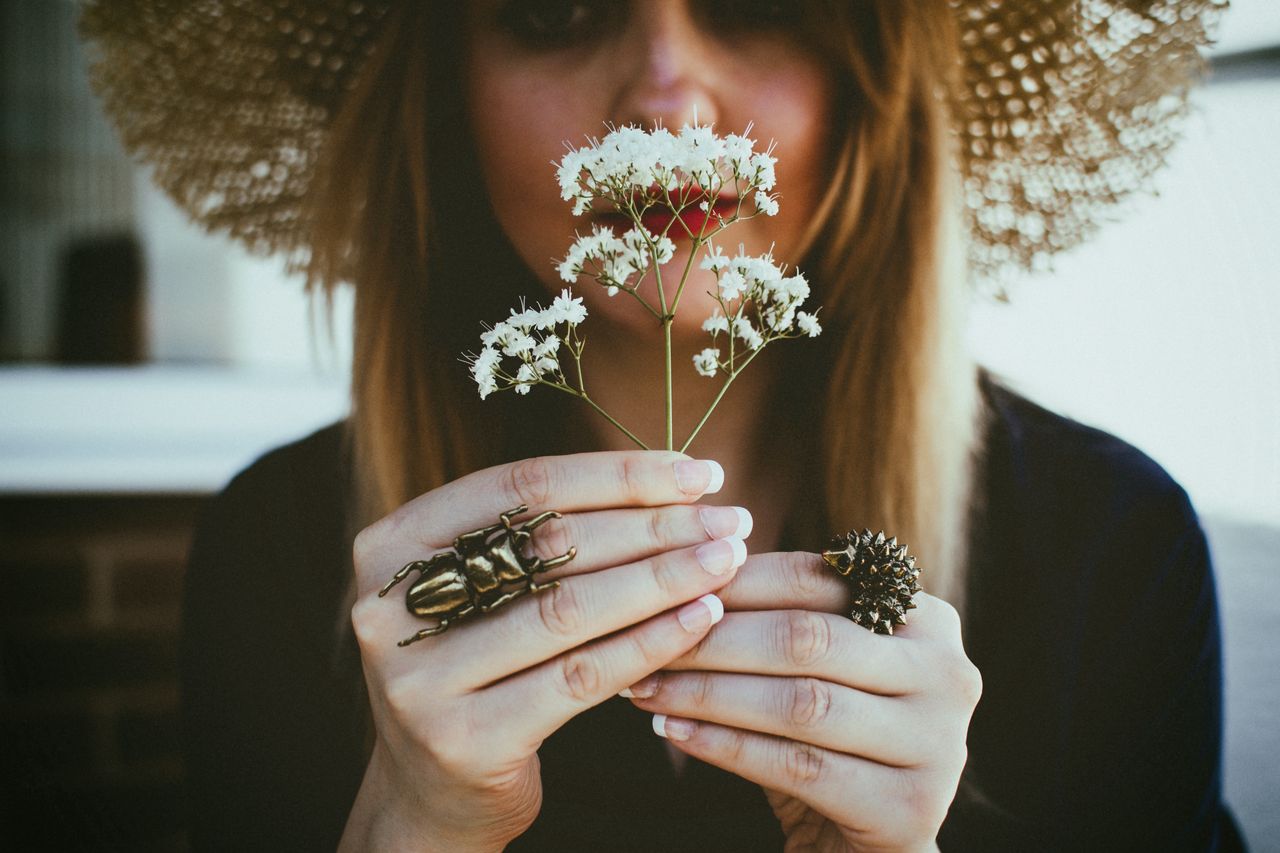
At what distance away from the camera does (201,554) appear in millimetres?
1090

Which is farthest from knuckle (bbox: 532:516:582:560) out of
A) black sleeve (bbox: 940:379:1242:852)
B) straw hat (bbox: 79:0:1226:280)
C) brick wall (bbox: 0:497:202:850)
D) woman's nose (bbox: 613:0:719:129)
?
brick wall (bbox: 0:497:202:850)

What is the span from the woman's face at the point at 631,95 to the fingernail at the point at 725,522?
26cm

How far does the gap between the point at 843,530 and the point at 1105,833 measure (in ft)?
1.45

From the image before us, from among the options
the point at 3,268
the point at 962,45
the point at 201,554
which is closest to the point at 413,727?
the point at 201,554

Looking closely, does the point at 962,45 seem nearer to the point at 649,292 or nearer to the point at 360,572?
the point at 649,292

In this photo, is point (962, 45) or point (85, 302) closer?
point (962, 45)

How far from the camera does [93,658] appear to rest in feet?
4.11

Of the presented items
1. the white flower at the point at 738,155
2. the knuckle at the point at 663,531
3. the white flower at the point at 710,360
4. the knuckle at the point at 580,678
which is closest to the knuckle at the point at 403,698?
the knuckle at the point at 580,678

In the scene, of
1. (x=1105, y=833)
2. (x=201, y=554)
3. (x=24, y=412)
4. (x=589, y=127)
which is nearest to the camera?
(x=589, y=127)

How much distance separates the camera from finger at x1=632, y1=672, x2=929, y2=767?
542mm

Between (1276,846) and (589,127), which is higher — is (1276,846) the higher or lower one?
the lower one

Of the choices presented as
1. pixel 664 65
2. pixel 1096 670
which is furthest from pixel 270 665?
pixel 1096 670

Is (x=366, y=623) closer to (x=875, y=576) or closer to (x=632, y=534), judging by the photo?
(x=632, y=534)

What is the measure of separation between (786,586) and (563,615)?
A: 166 mm
